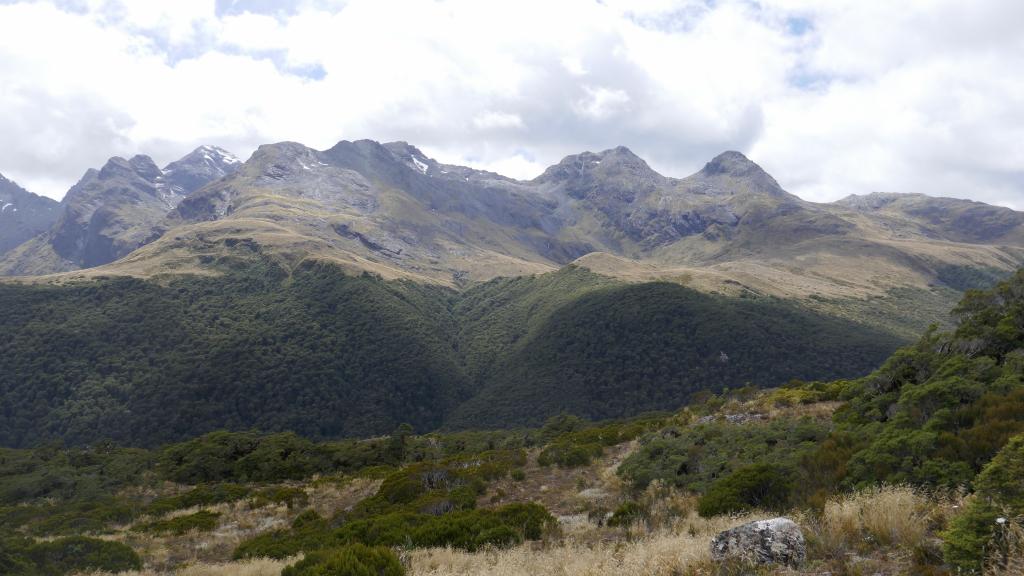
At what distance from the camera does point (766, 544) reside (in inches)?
363

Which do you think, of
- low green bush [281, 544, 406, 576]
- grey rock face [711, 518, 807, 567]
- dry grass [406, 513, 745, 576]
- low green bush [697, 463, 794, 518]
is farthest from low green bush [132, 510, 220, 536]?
grey rock face [711, 518, 807, 567]

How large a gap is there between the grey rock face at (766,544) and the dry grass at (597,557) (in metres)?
0.44

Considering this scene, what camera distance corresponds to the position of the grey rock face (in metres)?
9.08

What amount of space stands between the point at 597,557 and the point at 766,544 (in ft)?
12.5

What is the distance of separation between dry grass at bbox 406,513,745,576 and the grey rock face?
0.44 m

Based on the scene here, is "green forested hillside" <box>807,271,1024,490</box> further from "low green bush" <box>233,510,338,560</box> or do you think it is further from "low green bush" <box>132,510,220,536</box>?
"low green bush" <box>132,510,220,536</box>

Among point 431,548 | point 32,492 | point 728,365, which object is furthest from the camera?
point 728,365

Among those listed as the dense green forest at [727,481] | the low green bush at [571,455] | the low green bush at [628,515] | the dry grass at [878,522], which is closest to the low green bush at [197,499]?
the dense green forest at [727,481]

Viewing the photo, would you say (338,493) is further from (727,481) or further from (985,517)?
(985,517)

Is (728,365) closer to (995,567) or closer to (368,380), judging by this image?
(368,380)

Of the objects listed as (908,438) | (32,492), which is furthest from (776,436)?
(32,492)

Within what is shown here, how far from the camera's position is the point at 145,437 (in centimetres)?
15050

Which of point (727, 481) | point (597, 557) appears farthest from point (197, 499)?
point (727, 481)

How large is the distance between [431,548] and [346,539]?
155 inches
